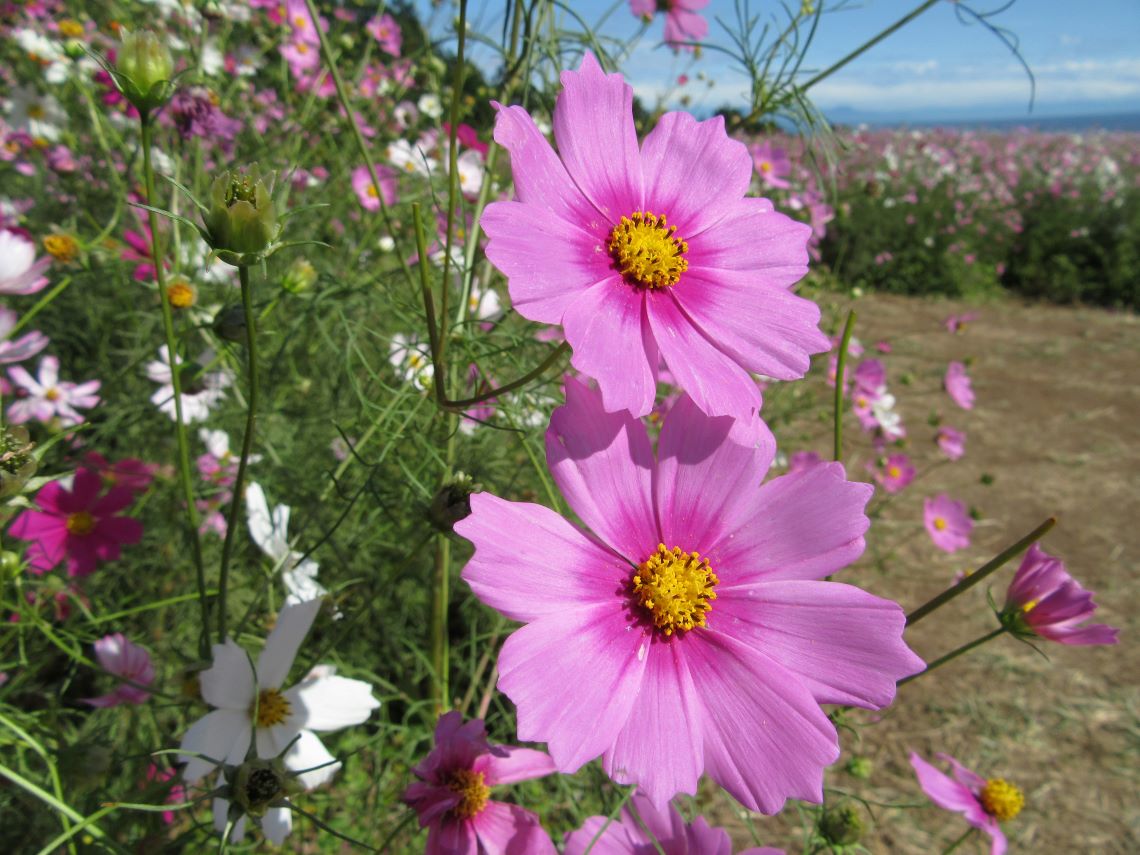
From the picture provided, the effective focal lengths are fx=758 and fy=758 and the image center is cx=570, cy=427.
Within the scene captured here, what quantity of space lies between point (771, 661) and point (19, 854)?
2.85 feet

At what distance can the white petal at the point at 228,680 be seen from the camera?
454 mm

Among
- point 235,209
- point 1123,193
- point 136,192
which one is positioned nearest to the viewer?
point 235,209

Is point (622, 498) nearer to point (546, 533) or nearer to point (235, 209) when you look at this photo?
point (546, 533)

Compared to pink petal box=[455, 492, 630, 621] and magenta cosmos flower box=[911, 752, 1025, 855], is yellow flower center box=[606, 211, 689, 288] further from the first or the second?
magenta cosmos flower box=[911, 752, 1025, 855]

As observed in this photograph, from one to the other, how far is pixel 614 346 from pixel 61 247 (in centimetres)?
97

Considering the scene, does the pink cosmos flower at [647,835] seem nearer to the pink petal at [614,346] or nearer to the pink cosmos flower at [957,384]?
the pink petal at [614,346]

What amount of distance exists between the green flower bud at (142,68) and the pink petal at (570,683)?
0.36 meters

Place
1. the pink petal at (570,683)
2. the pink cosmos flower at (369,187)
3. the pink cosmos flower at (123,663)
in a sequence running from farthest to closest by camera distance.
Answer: the pink cosmos flower at (369,187) < the pink cosmos flower at (123,663) < the pink petal at (570,683)

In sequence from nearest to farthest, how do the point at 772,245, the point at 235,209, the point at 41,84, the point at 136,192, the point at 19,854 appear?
1. the point at 235,209
2. the point at 772,245
3. the point at 19,854
4. the point at 136,192
5. the point at 41,84

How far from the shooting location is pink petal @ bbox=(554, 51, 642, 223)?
0.42 metres

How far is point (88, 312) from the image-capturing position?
1461 millimetres

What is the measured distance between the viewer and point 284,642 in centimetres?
50

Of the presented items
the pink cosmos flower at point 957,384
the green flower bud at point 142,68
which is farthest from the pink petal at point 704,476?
the pink cosmos flower at point 957,384

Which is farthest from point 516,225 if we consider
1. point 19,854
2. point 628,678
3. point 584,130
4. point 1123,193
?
point 1123,193
